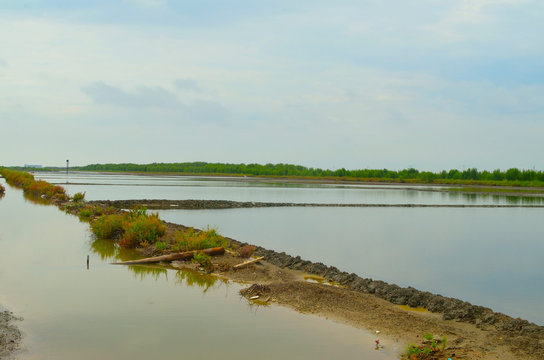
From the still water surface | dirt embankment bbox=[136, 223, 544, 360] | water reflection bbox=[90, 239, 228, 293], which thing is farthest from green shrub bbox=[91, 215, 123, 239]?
dirt embankment bbox=[136, 223, 544, 360]

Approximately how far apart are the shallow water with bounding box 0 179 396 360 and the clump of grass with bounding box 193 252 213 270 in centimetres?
45

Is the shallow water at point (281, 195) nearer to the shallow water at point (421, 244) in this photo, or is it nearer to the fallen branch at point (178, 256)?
the shallow water at point (421, 244)

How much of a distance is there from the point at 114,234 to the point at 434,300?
1004 centimetres

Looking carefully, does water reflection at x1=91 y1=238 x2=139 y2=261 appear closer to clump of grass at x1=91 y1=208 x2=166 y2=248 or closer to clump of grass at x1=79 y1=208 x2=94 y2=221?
clump of grass at x1=91 y1=208 x2=166 y2=248

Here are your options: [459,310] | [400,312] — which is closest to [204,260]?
[400,312]

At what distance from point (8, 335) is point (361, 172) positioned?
10202 centimetres

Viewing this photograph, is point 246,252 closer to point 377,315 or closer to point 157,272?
point 157,272

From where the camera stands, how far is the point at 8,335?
229 inches

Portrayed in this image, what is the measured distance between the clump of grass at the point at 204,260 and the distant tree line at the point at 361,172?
81.3 metres

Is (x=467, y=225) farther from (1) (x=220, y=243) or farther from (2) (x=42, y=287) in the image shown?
(2) (x=42, y=287)

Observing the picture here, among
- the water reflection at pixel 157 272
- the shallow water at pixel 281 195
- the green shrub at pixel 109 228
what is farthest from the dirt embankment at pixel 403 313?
the shallow water at pixel 281 195

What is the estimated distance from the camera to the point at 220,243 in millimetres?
12039

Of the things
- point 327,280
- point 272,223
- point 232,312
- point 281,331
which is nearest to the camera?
point 281,331

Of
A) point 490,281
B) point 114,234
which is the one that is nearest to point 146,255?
point 114,234
